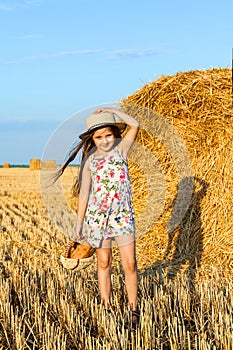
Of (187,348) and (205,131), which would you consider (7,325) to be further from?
(205,131)

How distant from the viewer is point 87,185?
4.21m

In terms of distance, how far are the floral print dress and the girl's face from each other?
51 millimetres

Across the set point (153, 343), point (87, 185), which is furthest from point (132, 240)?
point (153, 343)

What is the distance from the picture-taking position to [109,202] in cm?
405

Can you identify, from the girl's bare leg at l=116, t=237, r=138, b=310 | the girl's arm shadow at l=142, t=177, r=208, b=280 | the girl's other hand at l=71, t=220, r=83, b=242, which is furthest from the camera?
the girl's arm shadow at l=142, t=177, r=208, b=280

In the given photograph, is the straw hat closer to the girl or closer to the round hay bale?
the girl

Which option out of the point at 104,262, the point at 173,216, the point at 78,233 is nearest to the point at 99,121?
the point at 78,233

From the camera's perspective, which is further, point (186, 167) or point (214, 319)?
point (186, 167)

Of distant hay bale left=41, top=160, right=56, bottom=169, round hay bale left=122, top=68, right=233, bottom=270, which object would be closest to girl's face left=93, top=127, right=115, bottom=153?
distant hay bale left=41, top=160, right=56, bottom=169

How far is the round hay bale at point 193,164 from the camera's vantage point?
5848 millimetres

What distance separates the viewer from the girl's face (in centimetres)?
411

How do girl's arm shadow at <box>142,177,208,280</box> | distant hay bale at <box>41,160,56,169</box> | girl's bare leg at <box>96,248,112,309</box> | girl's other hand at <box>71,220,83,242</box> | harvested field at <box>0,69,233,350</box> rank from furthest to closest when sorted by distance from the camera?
1. girl's arm shadow at <box>142,177,208,280</box>
2. harvested field at <box>0,69,233,350</box>
3. distant hay bale at <box>41,160,56,169</box>
4. girl's other hand at <box>71,220,83,242</box>
5. girl's bare leg at <box>96,248,112,309</box>

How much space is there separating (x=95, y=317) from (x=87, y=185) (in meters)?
0.93

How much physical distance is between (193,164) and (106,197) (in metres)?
2.30
